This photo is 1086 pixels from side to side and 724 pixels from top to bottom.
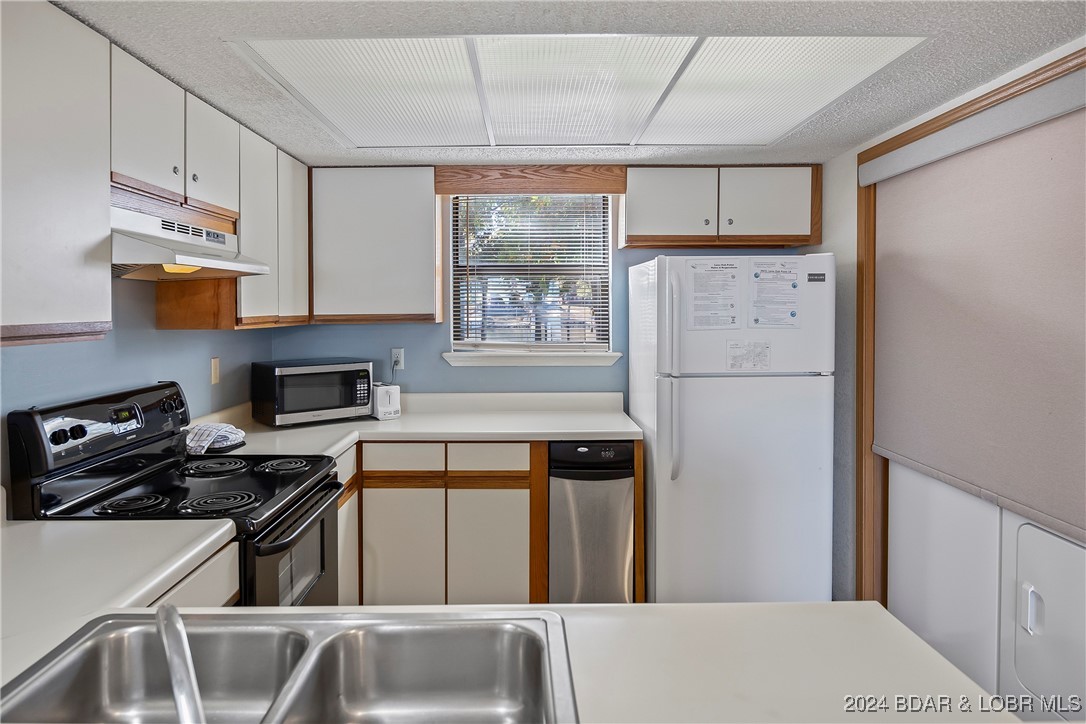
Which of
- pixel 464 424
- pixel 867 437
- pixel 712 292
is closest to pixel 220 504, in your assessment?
pixel 464 424

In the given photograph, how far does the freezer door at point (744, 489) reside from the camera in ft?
9.00

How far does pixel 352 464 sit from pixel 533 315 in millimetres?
1244

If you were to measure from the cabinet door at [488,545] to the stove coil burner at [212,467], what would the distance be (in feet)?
3.03

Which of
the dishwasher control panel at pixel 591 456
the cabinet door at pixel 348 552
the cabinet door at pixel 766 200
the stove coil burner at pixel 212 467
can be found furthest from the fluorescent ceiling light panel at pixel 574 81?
the cabinet door at pixel 348 552

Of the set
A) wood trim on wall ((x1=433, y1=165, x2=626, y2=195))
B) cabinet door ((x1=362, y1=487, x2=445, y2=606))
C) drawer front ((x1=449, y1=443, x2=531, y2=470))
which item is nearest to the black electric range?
cabinet door ((x1=362, y1=487, x2=445, y2=606))

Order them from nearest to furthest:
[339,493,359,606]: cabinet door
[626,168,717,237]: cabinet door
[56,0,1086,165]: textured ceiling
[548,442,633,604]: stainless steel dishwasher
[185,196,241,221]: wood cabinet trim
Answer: [56,0,1086,165]: textured ceiling → [185,196,241,221]: wood cabinet trim → [339,493,359,606]: cabinet door → [548,442,633,604]: stainless steel dishwasher → [626,168,717,237]: cabinet door

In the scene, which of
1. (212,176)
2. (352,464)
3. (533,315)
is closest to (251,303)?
(212,176)

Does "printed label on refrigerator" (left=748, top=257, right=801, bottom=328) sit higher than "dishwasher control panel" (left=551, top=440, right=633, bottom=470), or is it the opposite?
"printed label on refrigerator" (left=748, top=257, right=801, bottom=328)

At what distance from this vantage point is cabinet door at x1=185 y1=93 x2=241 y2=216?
207 centimetres

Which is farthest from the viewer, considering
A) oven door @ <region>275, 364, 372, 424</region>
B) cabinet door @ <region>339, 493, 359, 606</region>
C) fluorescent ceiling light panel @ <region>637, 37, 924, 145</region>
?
oven door @ <region>275, 364, 372, 424</region>

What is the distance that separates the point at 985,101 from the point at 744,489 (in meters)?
1.62

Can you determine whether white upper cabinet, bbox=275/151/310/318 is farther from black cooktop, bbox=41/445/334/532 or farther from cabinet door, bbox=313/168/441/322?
black cooktop, bbox=41/445/334/532

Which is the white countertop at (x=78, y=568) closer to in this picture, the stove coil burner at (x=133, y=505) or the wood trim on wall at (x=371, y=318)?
the stove coil burner at (x=133, y=505)

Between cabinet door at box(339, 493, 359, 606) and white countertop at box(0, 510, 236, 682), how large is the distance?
1.09 meters
